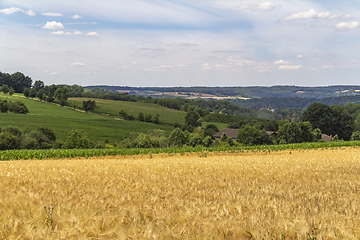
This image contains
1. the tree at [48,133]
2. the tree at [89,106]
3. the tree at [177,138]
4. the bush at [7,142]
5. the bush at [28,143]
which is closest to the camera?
the bush at [7,142]

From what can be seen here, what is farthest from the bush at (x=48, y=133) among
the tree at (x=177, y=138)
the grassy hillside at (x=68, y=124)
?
the tree at (x=177, y=138)

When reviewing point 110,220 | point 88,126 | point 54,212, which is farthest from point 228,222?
point 88,126

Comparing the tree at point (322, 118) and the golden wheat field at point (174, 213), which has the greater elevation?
the golden wheat field at point (174, 213)

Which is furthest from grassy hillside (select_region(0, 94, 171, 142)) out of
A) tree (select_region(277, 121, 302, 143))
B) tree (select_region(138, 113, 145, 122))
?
tree (select_region(277, 121, 302, 143))

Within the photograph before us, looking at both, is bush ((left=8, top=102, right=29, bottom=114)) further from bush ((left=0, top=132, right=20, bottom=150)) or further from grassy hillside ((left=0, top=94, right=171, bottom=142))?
bush ((left=0, top=132, right=20, bottom=150))

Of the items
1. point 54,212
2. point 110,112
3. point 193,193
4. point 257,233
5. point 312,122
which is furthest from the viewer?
point 110,112

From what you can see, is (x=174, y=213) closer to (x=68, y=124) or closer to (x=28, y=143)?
(x=28, y=143)

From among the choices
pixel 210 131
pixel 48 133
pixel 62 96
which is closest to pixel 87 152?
pixel 48 133

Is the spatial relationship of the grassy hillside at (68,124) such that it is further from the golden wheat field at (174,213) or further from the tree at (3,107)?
the golden wheat field at (174,213)

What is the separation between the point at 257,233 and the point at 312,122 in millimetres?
119495

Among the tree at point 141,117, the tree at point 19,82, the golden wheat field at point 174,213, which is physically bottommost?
the tree at point 141,117

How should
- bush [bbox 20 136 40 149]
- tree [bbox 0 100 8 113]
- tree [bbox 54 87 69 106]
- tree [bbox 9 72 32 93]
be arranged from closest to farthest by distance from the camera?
bush [bbox 20 136 40 149], tree [bbox 0 100 8 113], tree [bbox 54 87 69 106], tree [bbox 9 72 32 93]

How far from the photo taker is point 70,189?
6.56 metres

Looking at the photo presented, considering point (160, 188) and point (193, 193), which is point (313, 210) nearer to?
point (193, 193)
